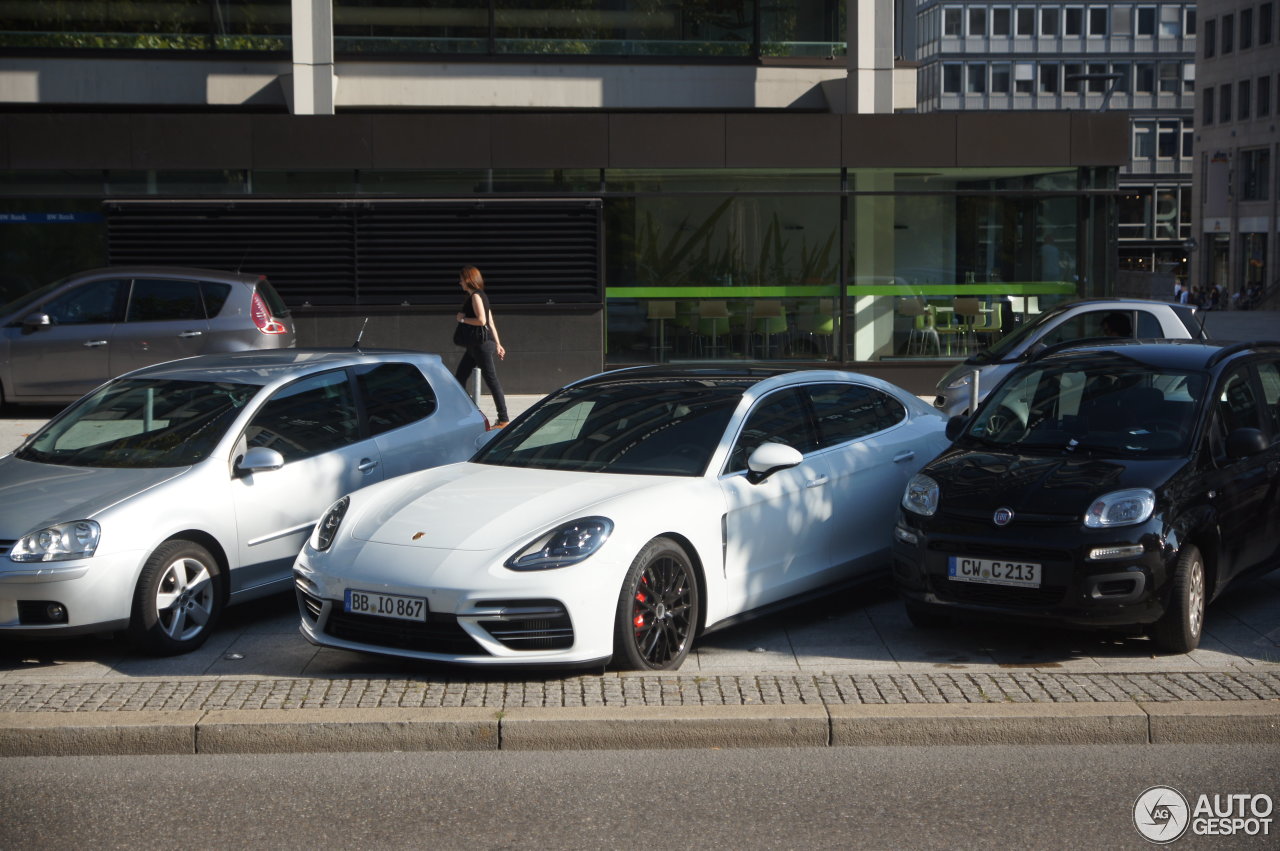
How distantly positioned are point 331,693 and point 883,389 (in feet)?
12.9

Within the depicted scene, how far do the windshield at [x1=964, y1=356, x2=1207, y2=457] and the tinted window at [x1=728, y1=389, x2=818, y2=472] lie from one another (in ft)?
3.21

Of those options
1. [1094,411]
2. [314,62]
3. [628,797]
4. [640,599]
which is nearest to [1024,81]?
[314,62]

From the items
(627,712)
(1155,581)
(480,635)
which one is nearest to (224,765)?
(480,635)

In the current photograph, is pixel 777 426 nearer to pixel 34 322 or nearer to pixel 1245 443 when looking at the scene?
pixel 1245 443

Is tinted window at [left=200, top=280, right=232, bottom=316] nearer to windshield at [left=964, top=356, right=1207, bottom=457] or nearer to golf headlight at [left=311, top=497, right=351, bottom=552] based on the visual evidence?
golf headlight at [left=311, top=497, right=351, bottom=552]

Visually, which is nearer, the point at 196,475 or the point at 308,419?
the point at 196,475

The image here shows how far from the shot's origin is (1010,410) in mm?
8016


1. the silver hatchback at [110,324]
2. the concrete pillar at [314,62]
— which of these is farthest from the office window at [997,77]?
the silver hatchback at [110,324]

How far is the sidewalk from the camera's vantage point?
572cm

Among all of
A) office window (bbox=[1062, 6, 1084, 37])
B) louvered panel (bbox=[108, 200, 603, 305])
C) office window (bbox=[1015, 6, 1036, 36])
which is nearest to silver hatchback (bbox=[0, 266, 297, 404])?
louvered panel (bbox=[108, 200, 603, 305])

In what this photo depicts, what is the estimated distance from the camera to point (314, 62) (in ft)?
64.2

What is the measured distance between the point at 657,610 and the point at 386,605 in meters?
1.22

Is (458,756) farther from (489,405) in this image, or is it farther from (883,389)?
(489,405)

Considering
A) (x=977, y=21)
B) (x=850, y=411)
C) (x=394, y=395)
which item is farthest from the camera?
(x=977, y=21)
